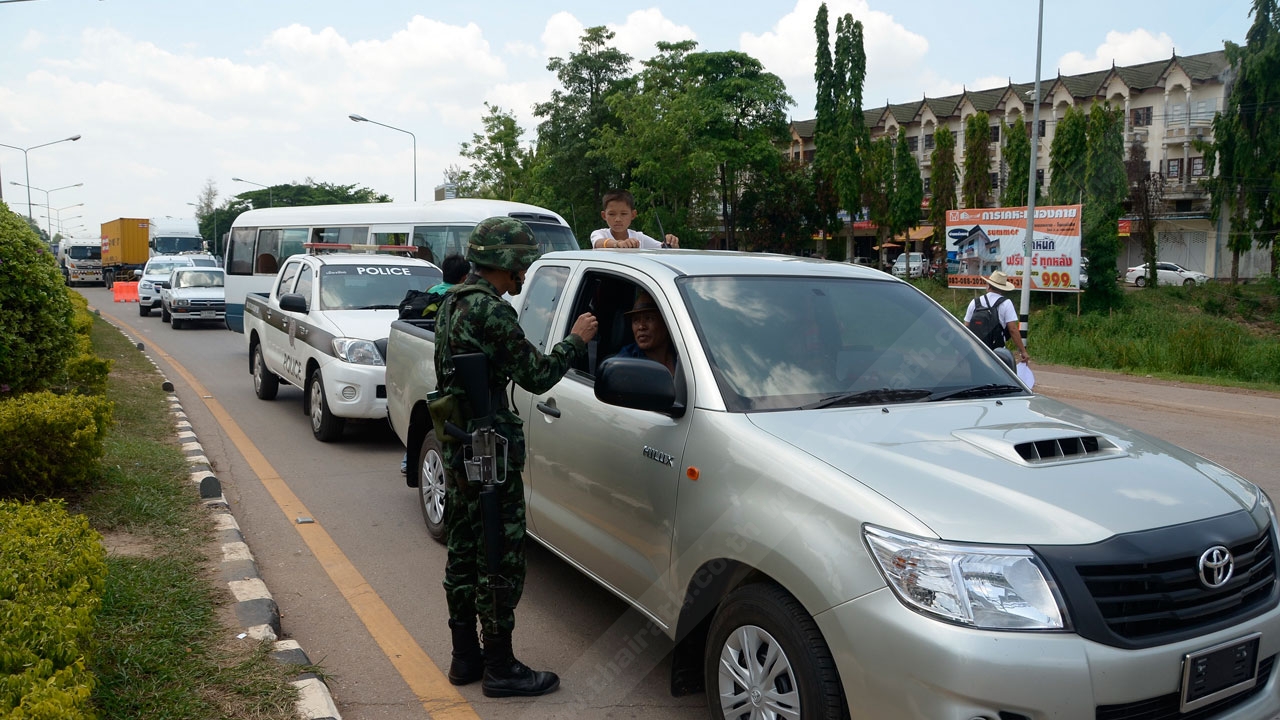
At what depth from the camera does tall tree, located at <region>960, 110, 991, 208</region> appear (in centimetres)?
5050

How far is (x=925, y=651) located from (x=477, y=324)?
2070 mm

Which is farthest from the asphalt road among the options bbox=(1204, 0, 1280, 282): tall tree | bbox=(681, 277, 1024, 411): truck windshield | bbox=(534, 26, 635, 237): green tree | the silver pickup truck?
bbox=(534, 26, 635, 237): green tree

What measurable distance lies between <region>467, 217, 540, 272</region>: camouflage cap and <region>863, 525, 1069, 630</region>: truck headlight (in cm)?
194

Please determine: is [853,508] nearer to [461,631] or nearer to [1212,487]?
[1212,487]

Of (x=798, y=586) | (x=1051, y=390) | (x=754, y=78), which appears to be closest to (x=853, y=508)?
(x=798, y=586)

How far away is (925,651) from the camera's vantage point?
8.22ft

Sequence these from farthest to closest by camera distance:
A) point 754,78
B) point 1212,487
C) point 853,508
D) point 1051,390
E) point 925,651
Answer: point 754,78, point 1051,390, point 1212,487, point 853,508, point 925,651

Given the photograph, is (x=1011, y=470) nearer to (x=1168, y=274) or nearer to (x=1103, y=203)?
(x=1103, y=203)

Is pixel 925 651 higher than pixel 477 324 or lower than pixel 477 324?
lower

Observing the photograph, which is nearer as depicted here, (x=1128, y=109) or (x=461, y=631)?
(x=461, y=631)

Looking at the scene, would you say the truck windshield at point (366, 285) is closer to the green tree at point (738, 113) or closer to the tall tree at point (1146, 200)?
the tall tree at point (1146, 200)

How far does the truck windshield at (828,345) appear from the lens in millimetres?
3633

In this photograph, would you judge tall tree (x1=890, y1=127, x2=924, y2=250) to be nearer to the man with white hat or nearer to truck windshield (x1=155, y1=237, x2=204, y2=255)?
truck windshield (x1=155, y1=237, x2=204, y2=255)

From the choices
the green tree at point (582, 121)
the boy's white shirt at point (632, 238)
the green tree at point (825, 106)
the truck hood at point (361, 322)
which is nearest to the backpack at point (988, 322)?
the boy's white shirt at point (632, 238)
